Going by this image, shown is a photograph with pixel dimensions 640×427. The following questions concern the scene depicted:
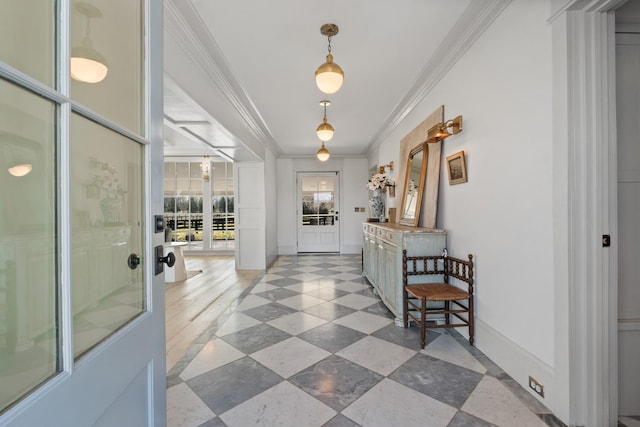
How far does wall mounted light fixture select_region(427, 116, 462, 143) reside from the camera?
2666 millimetres

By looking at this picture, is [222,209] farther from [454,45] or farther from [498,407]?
[498,407]

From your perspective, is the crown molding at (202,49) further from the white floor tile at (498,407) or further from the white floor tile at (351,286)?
the white floor tile at (498,407)

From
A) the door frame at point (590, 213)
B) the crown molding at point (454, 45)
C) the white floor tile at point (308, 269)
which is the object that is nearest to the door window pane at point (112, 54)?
the door frame at point (590, 213)

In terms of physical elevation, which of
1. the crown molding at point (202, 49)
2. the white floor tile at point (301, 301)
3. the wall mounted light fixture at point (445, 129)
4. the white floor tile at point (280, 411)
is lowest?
the white floor tile at point (280, 411)

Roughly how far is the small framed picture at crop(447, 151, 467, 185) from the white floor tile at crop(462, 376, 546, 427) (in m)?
1.66

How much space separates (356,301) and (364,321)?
680 millimetres

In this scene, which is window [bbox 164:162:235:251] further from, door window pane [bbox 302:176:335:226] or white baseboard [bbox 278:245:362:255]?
door window pane [bbox 302:176:335:226]

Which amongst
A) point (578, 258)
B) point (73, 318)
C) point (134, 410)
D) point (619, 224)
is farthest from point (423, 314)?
point (73, 318)

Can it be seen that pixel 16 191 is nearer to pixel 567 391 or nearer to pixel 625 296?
pixel 567 391

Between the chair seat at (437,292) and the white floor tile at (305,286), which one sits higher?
the chair seat at (437,292)

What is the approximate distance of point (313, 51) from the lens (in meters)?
2.77

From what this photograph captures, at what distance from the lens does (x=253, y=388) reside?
194 cm

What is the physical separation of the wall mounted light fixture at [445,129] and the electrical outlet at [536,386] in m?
2.01

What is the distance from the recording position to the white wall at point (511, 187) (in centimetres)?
176
